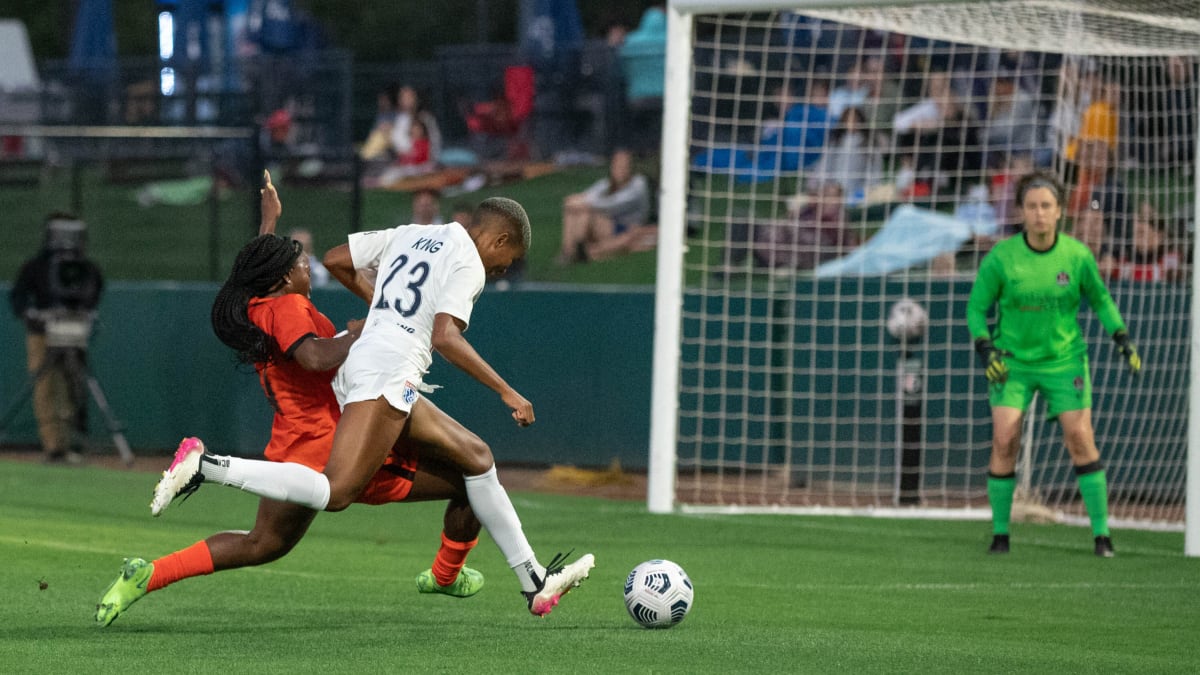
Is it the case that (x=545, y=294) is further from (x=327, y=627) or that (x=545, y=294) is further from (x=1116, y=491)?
(x=327, y=627)

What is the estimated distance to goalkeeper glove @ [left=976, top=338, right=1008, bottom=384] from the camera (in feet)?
33.7

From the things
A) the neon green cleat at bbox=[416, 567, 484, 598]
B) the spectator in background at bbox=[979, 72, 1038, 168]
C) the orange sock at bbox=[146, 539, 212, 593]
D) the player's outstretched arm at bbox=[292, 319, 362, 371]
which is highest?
the spectator in background at bbox=[979, 72, 1038, 168]

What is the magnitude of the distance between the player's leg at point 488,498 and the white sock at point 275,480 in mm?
490

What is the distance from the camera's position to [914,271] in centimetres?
1523

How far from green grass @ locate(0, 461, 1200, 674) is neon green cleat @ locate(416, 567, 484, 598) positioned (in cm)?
10

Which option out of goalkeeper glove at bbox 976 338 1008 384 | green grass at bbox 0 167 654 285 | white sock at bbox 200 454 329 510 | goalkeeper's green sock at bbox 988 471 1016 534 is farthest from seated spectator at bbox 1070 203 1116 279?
white sock at bbox 200 454 329 510

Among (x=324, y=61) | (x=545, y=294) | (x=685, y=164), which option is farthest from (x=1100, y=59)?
(x=324, y=61)

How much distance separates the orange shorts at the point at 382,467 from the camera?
7055mm

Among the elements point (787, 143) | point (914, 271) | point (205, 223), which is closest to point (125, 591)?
point (914, 271)

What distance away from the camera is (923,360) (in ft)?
47.1

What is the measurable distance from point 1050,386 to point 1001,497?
0.74 metres

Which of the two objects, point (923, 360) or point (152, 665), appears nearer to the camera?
point (152, 665)

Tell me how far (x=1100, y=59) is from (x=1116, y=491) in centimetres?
338

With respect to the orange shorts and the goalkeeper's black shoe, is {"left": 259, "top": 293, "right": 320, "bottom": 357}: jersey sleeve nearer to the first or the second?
the orange shorts
